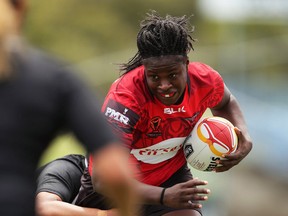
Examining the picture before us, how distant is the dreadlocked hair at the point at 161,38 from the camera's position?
7.95 m

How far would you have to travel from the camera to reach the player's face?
7.82 m

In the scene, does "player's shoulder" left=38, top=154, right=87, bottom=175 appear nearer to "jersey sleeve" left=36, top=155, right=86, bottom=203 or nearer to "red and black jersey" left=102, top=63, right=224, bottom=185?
"jersey sleeve" left=36, top=155, right=86, bottom=203

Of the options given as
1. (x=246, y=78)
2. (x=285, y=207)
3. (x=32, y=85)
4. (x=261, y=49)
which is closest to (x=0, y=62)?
(x=32, y=85)

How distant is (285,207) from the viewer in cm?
2392

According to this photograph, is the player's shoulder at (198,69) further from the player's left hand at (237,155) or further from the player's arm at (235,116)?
the player's left hand at (237,155)

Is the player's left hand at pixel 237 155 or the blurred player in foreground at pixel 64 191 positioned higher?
the player's left hand at pixel 237 155

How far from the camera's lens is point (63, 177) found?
28.8ft

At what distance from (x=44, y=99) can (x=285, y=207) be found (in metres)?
19.3

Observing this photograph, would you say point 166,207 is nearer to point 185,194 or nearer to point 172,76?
point 185,194

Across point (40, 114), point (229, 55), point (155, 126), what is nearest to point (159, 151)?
point (155, 126)

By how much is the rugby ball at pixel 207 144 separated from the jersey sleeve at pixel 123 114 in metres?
0.52

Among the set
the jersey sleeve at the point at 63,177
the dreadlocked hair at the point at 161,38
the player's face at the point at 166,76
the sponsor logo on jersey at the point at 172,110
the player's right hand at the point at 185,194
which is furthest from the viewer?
the jersey sleeve at the point at 63,177

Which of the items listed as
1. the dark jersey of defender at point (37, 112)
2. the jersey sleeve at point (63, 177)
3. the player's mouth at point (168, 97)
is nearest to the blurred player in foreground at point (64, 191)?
the jersey sleeve at point (63, 177)

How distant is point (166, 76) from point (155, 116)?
40cm
